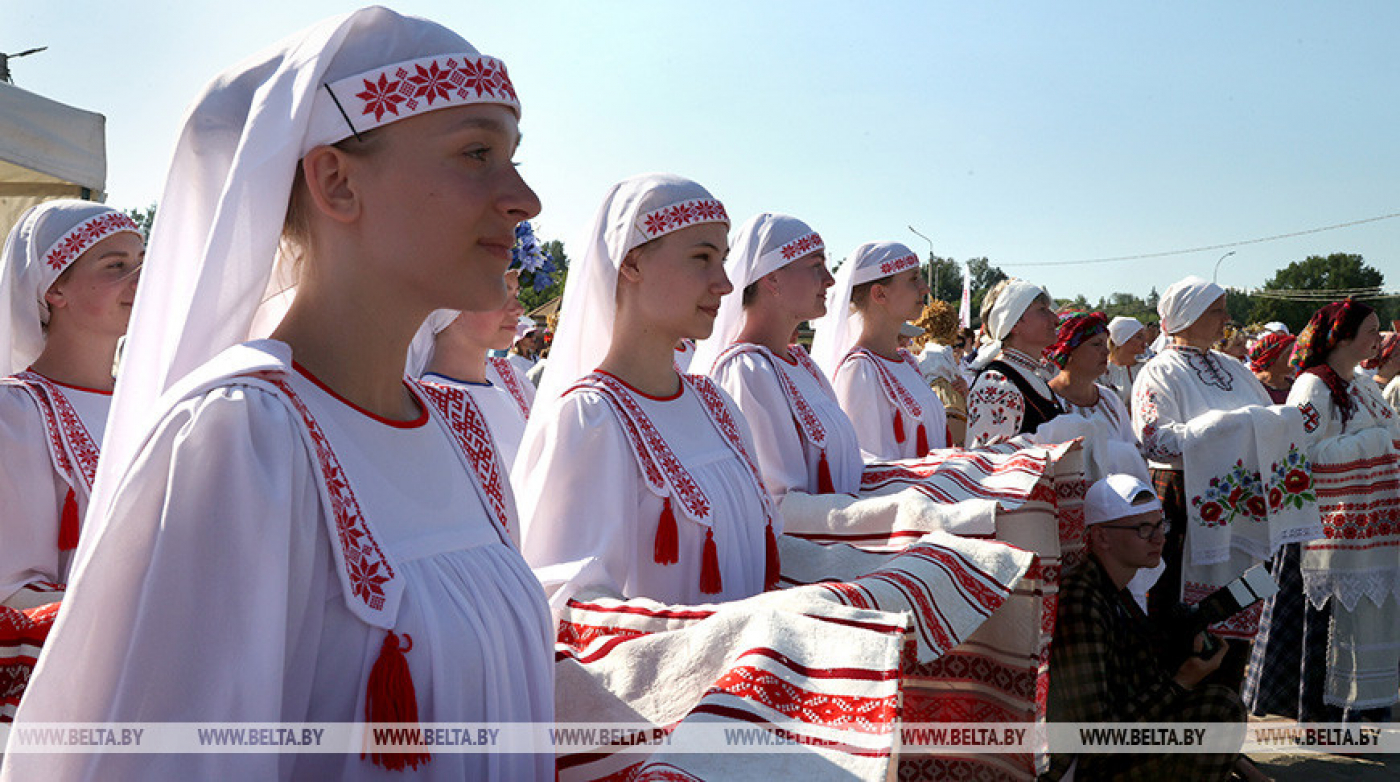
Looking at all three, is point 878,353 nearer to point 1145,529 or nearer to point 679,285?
point 1145,529

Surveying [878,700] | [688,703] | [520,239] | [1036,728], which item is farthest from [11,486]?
[1036,728]

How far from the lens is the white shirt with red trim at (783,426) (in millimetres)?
4090

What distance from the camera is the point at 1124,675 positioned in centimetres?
448

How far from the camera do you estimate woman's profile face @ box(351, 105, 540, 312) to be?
1641 mm

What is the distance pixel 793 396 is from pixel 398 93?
9.12 ft

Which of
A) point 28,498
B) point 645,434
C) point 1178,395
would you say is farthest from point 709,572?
point 1178,395

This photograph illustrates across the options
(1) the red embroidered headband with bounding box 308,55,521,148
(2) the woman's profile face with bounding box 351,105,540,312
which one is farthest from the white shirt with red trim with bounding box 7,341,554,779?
(1) the red embroidered headband with bounding box 308,55,521,148

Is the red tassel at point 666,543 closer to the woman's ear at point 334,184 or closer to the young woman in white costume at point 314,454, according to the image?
the young woman in white costume at point 314,454

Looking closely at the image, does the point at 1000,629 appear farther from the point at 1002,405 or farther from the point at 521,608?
the point at 1002,405

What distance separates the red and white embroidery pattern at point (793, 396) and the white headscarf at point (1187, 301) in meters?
3.40

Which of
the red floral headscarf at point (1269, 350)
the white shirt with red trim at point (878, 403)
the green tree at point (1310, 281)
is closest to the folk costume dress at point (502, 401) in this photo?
the white shirt with red trim at point (878, 403)

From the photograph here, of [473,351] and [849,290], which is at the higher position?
[849,290]

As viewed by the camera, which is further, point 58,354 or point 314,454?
point 58,354

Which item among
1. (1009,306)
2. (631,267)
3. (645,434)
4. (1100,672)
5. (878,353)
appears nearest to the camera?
(645,434)
